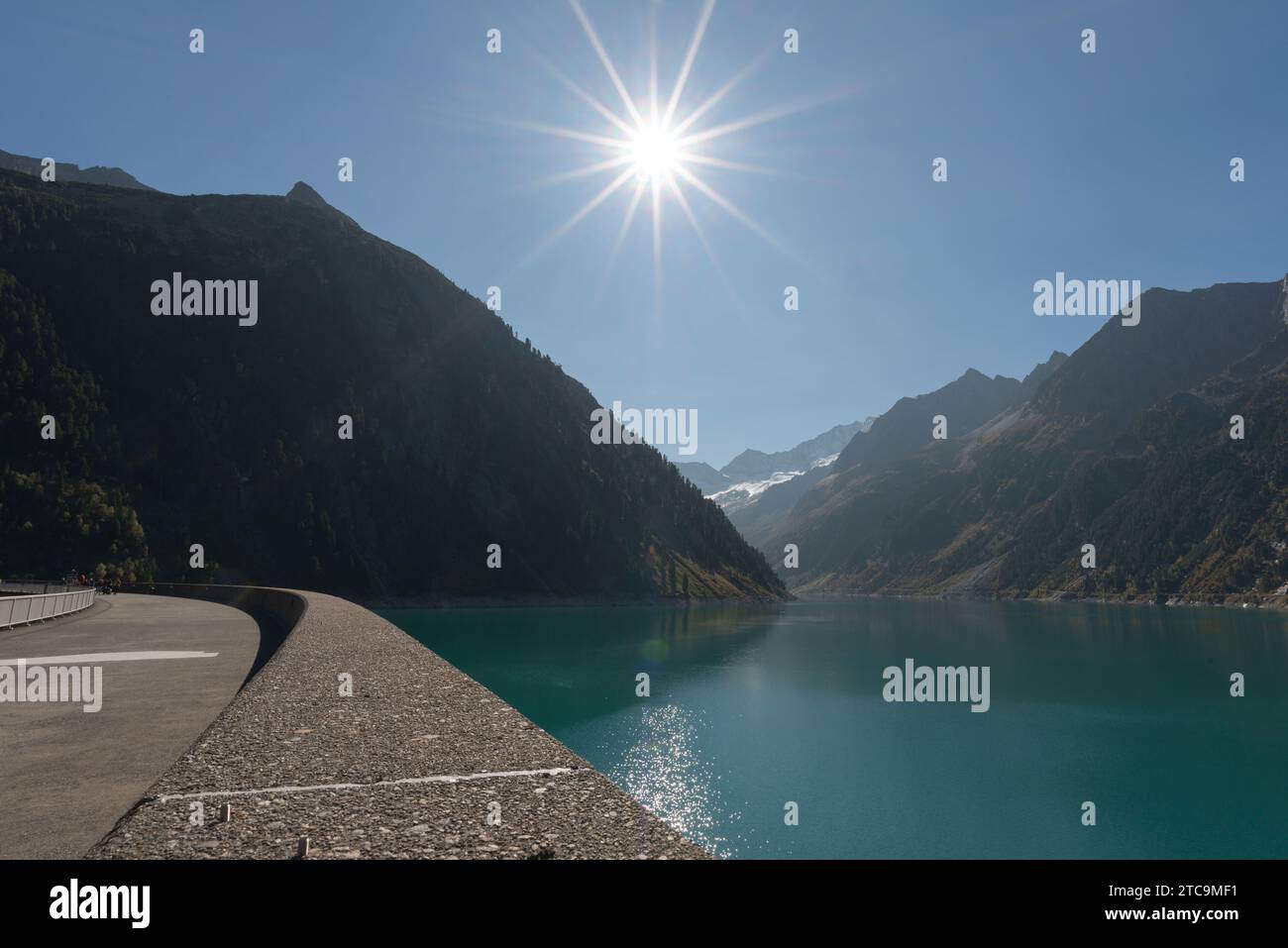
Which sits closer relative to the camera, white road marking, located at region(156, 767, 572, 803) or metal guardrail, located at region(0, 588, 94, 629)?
white road marking, located at region(156, 767, 572, 803)

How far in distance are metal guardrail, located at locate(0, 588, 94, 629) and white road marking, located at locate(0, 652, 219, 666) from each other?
10845mm

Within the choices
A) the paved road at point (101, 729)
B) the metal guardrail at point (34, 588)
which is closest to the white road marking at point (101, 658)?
the paved road at point (101, 729)

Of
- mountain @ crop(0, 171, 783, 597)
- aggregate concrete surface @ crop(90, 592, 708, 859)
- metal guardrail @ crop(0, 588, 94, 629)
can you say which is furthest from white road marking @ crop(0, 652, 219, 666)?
mountain @ crop(0, 171, 783, 597)

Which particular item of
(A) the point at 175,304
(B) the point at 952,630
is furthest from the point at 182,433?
(B) the point at 952,630

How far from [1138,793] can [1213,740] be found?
15376 millimetres

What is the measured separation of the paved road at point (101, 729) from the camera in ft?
33.4

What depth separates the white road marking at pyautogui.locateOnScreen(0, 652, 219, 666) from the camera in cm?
2369

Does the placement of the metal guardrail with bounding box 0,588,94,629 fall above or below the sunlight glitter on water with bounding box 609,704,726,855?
above

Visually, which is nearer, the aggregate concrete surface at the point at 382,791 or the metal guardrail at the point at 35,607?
the aggregate concrete surface at the point at 382,791

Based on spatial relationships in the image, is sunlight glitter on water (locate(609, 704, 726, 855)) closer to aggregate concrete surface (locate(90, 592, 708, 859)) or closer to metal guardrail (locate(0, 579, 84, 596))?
aggregate concrete surface (locate(90, 592, 708, 859))

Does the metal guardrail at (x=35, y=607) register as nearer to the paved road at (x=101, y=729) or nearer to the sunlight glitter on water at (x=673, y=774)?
the paved road at (x=101, y=729)

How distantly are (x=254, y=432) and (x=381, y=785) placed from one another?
169 m

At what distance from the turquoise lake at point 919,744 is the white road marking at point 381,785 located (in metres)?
17.4
